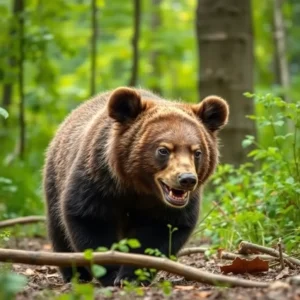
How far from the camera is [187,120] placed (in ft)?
19.5

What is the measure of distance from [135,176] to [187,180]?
670mm

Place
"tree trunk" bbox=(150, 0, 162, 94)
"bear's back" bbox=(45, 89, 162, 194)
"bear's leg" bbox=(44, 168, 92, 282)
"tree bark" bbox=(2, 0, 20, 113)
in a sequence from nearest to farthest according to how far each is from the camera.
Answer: "bear's back" bbox=(45, 89, 162, 194)
"bear's leg" bbox=(44, 168, 92, 282)
"tree bark" bbox=(2, 0, 20, 113)
"tree trunk" bbox=(150, 0, 162, 94)

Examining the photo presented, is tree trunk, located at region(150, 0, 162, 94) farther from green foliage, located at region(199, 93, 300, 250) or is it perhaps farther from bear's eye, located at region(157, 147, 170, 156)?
bear's eye, located at region(157, 147, 170, 156)

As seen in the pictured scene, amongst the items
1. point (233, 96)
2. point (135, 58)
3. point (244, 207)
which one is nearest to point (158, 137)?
point (244, 207)

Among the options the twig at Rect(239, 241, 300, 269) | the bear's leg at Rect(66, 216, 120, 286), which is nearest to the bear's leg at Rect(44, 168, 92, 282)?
the bear's leg at Rect(66, 216, 120, 286)

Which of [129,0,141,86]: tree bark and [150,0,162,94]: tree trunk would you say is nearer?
[129,0,141,86]: tree bark

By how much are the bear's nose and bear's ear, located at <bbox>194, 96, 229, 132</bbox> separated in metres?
0.99

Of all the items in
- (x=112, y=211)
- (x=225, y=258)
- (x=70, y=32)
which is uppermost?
(x=70, y=32)

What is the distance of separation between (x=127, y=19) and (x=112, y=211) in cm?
1097

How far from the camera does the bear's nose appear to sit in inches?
210

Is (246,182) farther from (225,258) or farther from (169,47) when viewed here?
(169,47)

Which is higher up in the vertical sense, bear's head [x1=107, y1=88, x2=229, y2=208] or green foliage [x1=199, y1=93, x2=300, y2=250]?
bear's head [x1=107, y1=88, x2=229, y2=208]

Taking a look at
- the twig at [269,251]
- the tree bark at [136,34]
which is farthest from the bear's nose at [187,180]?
the tree bark at [136,34]

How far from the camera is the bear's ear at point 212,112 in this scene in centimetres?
626
